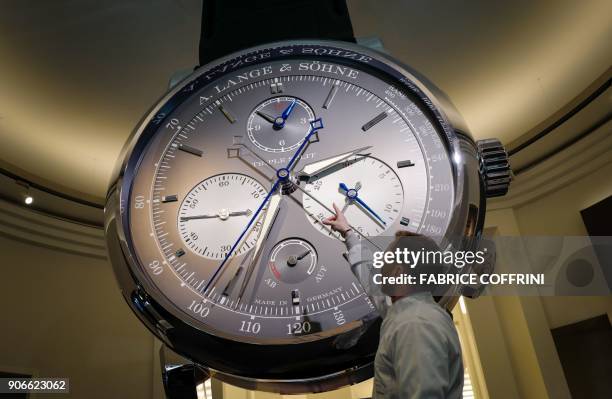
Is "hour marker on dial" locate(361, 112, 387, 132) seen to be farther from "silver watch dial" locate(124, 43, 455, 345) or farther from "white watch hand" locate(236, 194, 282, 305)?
"white watch hand" locate(236, 194, 282, 305)

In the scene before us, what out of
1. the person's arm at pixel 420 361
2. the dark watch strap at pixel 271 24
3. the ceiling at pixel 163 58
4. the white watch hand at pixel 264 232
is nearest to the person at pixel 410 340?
the person's arm at pixel 420 361

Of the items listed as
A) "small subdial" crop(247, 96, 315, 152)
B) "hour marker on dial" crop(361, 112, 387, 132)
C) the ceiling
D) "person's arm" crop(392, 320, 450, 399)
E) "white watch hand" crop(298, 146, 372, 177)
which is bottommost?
"person's arm" crop(392, 320, 450, 399)

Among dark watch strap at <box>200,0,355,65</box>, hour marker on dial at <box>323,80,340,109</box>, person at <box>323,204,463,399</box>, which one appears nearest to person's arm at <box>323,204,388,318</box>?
person at <box>323,204,463,399</box>

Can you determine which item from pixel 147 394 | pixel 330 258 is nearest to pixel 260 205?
pixel 330 258

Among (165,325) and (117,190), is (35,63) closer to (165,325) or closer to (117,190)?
(117,190)

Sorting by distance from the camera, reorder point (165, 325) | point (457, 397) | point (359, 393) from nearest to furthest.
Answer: point (457, 397) < point (165, 325) < point (359, 393)

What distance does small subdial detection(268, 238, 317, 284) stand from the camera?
62cm

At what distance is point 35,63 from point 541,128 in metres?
1.60

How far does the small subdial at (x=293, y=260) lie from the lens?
616mm

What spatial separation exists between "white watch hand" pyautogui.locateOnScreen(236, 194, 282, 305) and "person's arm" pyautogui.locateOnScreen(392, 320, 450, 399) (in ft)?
0.68

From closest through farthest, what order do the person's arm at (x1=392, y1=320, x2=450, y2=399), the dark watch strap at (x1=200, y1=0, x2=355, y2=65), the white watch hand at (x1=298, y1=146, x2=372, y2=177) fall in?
1. the person's arm at (x1=392, y1=320, x2=450, y2=399)
2. the white watch hand at (x1=298, y1=146, x2=372, y2=177)
3. the dark watch strap at (x1=200, y1=0, x2=355, y2=65)

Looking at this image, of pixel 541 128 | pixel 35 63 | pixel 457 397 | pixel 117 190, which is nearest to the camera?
pixel 457 397

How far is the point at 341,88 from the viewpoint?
2.55ft

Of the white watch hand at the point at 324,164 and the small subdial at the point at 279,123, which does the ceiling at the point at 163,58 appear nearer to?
the small subdial at the point at 279,123
